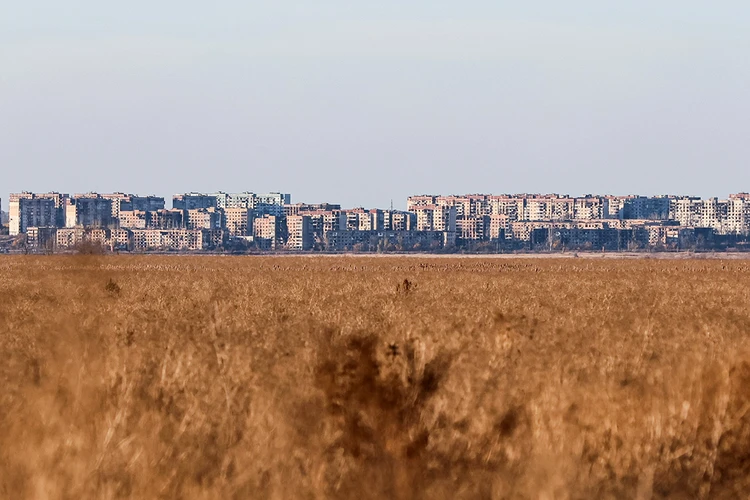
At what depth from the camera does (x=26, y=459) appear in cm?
786

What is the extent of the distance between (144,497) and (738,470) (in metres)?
4.15

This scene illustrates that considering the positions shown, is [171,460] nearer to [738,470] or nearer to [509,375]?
[509,375]

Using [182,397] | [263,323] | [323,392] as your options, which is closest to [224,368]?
[182,397]

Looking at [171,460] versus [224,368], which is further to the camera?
[224,368]

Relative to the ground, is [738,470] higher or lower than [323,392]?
lower

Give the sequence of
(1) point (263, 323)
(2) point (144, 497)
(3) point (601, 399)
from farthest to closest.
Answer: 1. (1) point (263, 323)
2. (3) point (601, 399)
3. (2) point (144, 497)

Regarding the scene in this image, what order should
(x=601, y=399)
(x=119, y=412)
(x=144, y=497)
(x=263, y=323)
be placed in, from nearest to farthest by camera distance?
(x=144, y=497) → (x=119, y=412) → (x=601, y=399) → (x=263, y=323)

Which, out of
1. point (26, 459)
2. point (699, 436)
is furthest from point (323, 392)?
point (699, 436)

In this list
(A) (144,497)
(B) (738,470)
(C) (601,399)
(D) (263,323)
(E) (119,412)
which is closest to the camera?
(A) (144,497)

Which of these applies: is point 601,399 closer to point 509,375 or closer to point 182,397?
point 509,375

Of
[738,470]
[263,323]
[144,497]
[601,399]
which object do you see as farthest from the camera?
[263,323]

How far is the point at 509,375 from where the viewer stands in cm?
1041

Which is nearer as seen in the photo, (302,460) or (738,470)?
(302,460)

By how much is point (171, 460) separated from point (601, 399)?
337 centimetres
